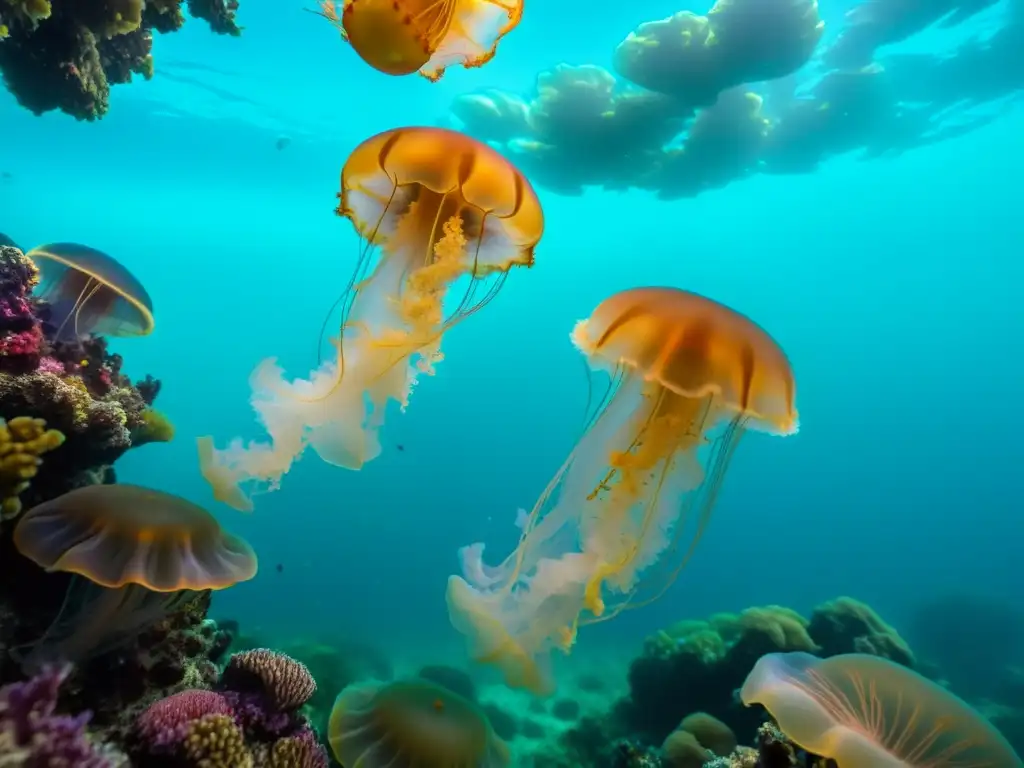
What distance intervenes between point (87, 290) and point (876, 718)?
6049mm

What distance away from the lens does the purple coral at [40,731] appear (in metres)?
1.98

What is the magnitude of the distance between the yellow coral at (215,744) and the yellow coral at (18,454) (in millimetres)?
1255

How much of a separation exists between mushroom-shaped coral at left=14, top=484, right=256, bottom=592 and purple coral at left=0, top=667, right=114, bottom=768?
50 centimetres

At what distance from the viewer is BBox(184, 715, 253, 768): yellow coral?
2623mm

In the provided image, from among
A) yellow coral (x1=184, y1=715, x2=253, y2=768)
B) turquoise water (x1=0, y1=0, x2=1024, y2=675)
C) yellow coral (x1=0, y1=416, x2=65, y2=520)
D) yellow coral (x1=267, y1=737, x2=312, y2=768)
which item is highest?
turquoise water (x1=0, y1=0, x2=1024, y2=675)

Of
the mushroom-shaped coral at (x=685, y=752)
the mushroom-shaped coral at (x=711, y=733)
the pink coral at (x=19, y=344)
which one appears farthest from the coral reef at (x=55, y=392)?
the mushroom-shaped coral at (x=711, y=733)

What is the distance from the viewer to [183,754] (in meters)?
2.62

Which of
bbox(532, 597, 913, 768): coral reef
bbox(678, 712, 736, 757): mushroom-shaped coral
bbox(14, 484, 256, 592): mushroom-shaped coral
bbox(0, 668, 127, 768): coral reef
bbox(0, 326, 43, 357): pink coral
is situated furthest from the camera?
bbox(532, 597, 913, 768): coral reef

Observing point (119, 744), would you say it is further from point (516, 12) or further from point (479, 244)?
point (516, 12)

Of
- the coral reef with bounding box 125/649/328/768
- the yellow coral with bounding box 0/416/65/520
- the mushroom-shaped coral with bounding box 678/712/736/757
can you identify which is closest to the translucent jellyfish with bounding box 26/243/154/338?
the yellow coral with bounding box 0/416/65/520

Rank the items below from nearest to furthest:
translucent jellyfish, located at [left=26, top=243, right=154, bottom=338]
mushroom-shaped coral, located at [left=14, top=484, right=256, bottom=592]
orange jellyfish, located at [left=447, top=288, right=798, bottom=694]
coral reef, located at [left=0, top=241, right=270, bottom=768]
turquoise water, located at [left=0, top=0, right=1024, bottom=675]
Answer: coral reef, located at [left=0, top=241, right=270, bottom=768], mushroom-shaped coral, located at [left=14, top=484, right=256, bottom=592], orange jellyfish, located at [left=447, top=288, right=798, bottom=694], translucent jellyfish, located at [left=26, top=243, right=154, bottom=338], turquoise water, located at [left=0, top=0, right=1024, bottom=675]

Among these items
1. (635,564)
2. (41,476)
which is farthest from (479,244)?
(41,476)

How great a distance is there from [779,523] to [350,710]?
247 ft

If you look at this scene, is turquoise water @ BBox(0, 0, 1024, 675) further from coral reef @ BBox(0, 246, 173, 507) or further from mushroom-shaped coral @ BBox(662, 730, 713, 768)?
mushroom-shaped coral @ BBox(662, 730, 713, 768)
